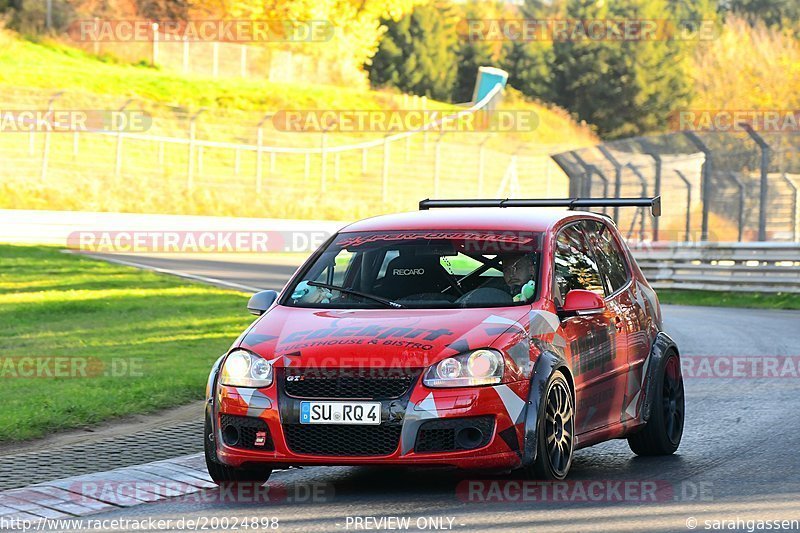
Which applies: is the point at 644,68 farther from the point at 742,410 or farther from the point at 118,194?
the point at 742,410

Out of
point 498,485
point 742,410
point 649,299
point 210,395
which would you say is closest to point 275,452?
point 210,395

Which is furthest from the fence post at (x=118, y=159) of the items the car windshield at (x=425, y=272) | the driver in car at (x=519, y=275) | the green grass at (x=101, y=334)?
the driver in car at (x=519, y=275)

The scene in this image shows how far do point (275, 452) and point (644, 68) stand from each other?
78.6 metres

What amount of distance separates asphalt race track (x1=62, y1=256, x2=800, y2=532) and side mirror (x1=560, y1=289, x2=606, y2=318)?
917mm

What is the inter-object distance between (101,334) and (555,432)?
896 centimetres

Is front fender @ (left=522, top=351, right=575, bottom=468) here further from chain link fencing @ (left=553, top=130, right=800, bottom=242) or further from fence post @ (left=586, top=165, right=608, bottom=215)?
fence post @ (left=586, top=165, right=608, bottom=215)

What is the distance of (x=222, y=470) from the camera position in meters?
7.68

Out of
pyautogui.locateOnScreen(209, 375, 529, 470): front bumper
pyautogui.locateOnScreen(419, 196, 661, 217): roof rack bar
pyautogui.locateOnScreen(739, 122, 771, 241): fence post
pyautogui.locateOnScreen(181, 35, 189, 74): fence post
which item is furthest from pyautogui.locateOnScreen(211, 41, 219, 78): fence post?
pyautogui.locateOnScreen(209, 375, 529, 470): front bumper

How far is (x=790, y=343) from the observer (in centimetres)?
1631

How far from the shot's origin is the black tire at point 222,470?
25.0ft

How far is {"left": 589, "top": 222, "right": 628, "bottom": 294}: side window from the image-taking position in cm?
898

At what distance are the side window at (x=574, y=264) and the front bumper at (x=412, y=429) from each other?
3.93 ft

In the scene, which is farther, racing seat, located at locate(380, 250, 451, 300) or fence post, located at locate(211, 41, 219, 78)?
fence post, located at locate(211, 41, 219, 78)

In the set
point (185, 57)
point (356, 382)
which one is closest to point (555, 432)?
point (356, 382)
